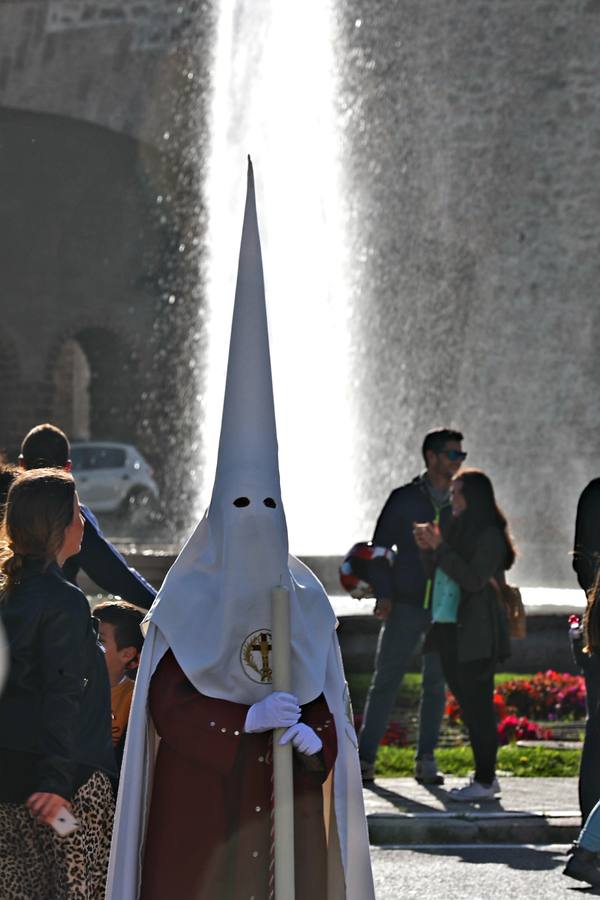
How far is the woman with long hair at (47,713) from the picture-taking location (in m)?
4.15

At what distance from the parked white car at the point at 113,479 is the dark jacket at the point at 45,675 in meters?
26.4

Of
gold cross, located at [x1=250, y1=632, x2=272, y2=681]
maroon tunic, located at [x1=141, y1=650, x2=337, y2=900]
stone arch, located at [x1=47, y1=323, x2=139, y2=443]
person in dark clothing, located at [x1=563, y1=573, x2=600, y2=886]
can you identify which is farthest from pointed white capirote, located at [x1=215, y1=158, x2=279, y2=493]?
stone arch, located at [x1=47, y1=323, x2=139, y2=443]

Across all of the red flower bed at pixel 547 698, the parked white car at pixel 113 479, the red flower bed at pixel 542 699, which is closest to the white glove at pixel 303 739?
the red flower bed at pixel 542 699

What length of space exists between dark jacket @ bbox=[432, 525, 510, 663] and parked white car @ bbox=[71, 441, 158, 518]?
22486mm

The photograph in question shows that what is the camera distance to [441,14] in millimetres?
24484

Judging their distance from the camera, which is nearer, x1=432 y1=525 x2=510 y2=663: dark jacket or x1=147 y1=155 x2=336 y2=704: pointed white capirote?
x1=147 y1=155 x2=336 y2=704: pointed white capirote

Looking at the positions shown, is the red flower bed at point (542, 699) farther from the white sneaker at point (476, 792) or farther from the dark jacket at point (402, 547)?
the white sneaker at point (476, 792)

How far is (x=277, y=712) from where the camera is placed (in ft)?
11.9

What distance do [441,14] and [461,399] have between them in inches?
200

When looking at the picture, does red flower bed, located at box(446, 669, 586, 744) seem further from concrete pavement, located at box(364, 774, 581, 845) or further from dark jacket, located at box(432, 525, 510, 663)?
concrete pavement, located at box(364, 774, 581, 845)

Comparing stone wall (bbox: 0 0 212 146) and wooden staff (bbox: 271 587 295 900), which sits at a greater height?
stone wall (bbox: 0 0 212 146)

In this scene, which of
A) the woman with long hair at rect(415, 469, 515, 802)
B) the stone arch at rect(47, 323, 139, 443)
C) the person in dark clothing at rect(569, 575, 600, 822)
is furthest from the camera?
the stone arch at rect(47, 323, 139, 443)

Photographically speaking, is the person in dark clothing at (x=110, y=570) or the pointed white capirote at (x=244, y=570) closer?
the pointed white capirote at (x=244, y=570)

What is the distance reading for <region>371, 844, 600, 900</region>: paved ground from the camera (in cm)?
623
